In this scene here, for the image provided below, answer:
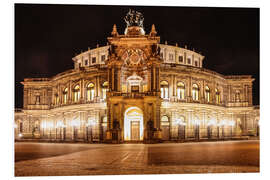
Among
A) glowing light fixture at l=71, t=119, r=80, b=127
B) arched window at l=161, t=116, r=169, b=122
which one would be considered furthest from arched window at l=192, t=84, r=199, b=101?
glowing light fixture at l=71, t=119, r=80, b=127

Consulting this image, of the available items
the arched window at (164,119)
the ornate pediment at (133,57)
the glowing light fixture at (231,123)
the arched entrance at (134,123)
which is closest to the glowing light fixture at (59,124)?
the arched entrance at (134,123)

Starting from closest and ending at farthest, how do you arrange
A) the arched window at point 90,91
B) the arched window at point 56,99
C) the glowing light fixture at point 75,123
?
the arched window at point 90,91
the glowing light fixture at point 75,123
the arched window at point 56,99

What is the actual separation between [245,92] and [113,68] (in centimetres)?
2526

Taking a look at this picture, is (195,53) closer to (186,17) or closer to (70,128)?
(70,128)

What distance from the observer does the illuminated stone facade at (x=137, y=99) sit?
3481 cm

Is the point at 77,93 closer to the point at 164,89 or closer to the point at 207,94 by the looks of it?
the point at 164,89

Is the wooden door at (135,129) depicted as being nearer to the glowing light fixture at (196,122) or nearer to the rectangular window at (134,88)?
the rectangular window at (134,88)

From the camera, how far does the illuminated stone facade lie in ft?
114

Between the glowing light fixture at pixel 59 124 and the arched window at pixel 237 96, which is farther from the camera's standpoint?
the arched window at pixel 237 96


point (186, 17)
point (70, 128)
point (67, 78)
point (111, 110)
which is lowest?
point (70, 128)

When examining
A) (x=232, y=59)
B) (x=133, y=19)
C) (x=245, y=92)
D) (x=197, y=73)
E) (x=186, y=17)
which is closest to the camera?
(x=186, y=17)

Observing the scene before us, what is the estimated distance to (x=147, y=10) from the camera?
23953mm

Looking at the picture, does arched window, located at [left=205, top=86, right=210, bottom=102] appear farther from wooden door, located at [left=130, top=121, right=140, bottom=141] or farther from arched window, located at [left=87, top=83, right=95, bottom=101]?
arched window, located at [left=87, top=83, right=95, bottom=101]

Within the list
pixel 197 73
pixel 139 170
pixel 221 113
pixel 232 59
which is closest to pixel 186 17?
pixel 232 59
